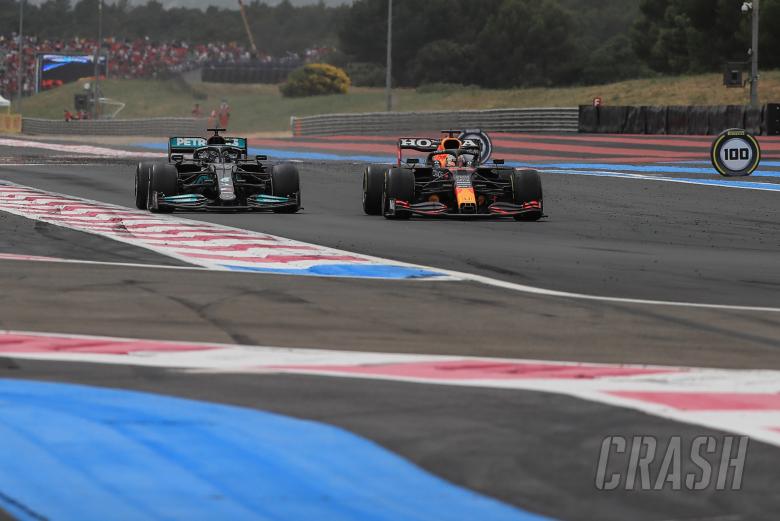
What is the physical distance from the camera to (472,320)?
9.37 metres

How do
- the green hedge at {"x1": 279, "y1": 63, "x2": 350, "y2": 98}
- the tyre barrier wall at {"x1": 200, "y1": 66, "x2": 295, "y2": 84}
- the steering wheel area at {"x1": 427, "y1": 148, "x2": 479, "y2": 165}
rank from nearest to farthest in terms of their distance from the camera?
the steering wheel area at {"x1": 427, "y1": 148, "x2": 479, "y2": 165} < the green hedge at {"x1": 279, "y1": 63, "x2": 350, "y2": 98} < the tyre barrier wall at {"x1": 200, "y1": 66, "x2": 295, "y2": 84}

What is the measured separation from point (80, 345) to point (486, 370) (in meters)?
2.21

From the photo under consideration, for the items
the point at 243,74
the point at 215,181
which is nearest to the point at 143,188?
the point at 215,181

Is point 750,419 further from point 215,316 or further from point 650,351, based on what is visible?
point 215,316

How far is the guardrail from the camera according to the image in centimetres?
5003

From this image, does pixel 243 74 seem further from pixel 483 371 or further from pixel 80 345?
pixel 483 371

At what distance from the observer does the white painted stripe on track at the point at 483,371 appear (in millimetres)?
6465

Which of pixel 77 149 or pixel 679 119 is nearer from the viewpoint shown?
pixel 679 119

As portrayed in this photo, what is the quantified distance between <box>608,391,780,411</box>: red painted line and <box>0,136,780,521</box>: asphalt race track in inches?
11.3

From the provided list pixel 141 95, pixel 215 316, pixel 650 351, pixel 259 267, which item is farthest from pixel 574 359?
pixel 141 95

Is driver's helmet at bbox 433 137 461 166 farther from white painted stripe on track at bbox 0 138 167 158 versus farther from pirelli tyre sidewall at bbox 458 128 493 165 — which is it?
white painted stripe on track at bbox 0 138 167 158

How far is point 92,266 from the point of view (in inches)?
483

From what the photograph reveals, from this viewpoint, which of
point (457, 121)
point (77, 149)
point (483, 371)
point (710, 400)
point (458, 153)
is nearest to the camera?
point (710, 400)

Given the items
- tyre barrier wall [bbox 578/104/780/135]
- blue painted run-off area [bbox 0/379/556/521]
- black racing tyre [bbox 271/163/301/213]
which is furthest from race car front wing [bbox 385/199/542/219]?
tyre barrier wall [bbox 578/104/780/135]
